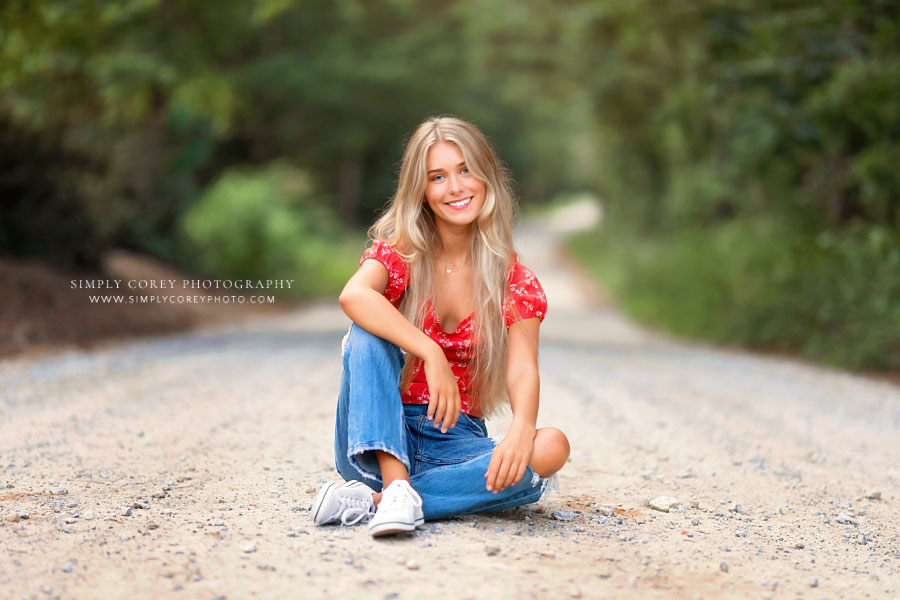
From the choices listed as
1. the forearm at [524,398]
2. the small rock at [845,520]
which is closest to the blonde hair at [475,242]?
the forearm at [524,398]

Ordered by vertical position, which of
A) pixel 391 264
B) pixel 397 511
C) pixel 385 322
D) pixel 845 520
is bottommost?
pixel 845 520

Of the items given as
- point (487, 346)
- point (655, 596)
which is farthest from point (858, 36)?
point (655, 596)

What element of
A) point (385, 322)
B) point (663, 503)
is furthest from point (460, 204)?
point (663, 503)

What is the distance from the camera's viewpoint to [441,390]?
295 centimetres

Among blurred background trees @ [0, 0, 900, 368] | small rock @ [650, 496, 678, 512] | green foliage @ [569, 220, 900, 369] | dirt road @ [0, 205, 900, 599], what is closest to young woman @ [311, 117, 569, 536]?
dirt road @ [0, 205, 900, 599]

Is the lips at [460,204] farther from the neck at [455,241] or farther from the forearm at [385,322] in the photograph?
the forearm at [385,322]

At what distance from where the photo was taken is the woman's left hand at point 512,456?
2.91 metres

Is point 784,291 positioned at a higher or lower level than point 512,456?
lower

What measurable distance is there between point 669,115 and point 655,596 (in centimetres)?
1339

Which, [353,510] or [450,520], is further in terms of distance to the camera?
[450,520]

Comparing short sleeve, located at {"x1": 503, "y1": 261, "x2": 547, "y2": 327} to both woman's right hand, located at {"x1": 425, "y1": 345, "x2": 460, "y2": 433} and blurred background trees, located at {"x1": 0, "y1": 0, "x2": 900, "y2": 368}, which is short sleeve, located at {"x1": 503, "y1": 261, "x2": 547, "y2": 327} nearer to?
woman's right hand, located at {"x1": 425, "y1": 345, "x2": 460, "y2": 433}

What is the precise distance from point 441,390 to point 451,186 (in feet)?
2.47

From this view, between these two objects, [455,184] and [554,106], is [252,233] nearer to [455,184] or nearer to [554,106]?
[554,106]

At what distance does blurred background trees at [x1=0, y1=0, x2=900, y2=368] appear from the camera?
→ 9.16 metres
